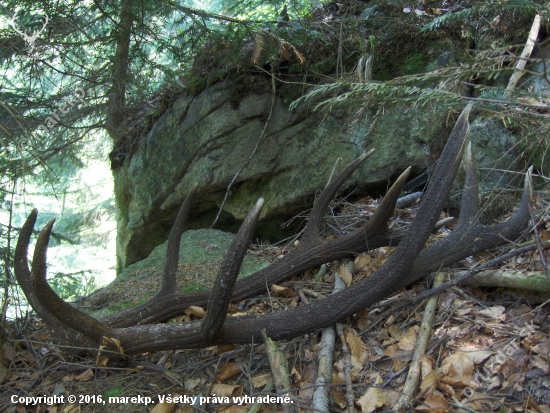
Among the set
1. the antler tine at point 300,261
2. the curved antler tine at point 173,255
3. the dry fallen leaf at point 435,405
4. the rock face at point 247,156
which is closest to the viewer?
the dry fallen leaf at point 435,405

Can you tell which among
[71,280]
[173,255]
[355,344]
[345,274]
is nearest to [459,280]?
[355,344]

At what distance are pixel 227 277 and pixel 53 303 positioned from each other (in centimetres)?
117

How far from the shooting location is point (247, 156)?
5.23m

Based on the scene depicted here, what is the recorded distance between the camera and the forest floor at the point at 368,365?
83.7 inches

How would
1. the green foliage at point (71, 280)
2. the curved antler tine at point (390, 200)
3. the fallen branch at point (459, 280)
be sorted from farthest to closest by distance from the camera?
the green foliage at point (71, 280) → the curved antler tine at point (390, 200) → the fallen branch at point (459, 280)

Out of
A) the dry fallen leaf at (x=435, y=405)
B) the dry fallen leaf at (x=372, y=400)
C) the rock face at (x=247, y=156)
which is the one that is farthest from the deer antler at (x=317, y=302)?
the rock face at (x=247, y=156)

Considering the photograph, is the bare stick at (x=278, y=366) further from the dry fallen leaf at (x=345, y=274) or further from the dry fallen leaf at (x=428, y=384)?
the dry fallen leaf at (x=345, y=274)

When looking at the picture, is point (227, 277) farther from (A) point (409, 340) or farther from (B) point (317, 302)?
(A) point (409, 340)

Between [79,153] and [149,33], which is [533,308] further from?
[79,153]

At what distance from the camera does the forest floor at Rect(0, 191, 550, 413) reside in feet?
6.97

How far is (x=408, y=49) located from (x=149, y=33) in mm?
2828

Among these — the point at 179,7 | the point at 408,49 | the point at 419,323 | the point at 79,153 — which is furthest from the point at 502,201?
the point at 79,153

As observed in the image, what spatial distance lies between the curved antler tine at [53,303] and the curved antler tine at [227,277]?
75 centimetres

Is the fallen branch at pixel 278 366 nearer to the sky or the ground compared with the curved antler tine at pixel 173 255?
nearer to the ground
